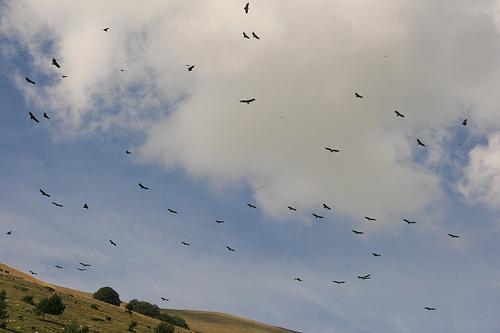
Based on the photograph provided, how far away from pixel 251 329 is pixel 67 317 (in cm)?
8971

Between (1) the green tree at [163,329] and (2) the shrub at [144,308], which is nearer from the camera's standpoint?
(1) the green tree at [163,329]

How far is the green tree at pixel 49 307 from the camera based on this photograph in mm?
49025

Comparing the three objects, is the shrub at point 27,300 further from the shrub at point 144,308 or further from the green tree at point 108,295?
the green tree at point 108,295

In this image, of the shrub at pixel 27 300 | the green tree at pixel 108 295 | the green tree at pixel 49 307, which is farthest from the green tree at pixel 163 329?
the green tree at pixel 108 295

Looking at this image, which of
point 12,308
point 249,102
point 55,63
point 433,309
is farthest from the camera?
point 12,308

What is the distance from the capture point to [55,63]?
24938 mm

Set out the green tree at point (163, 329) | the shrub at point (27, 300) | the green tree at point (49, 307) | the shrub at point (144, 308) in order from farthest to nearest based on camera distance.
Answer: the shrub at point (144, 308) → the green tree at point (163, 329) → the shrub at point (27, 300) → the green tree at point (49, 307)

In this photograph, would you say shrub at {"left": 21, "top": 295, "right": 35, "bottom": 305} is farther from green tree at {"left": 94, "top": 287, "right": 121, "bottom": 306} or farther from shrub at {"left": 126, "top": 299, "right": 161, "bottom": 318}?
green tree at {"left": 94, "top": 287, "right": 121, "bottom": 306}

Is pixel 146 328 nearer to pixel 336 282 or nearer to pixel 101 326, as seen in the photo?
pixel 101 326

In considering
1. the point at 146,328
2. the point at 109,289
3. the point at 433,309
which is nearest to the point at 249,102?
the point at 433,309

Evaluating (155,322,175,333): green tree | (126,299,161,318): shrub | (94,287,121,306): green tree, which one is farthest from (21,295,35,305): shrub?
(94,287,121,306): green tree

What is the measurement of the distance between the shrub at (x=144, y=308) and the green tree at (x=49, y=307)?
1690 inches

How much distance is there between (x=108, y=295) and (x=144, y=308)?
8.25 metres

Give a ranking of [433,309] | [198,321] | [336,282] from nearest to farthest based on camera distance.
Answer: [433,309]
[336,282]
[198,321]
